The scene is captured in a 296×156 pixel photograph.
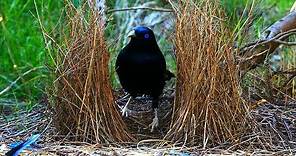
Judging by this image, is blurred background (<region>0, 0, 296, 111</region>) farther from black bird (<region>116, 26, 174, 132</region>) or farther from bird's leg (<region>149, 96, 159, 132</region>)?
bird's leg (<region>149, 96, 159, 132</region>)

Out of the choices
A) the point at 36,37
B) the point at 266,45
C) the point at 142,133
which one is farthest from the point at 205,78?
the point at 36,37

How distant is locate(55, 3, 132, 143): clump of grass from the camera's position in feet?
13.0

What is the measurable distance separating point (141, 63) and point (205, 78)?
493 millimetres

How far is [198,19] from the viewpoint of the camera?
3.98 metres

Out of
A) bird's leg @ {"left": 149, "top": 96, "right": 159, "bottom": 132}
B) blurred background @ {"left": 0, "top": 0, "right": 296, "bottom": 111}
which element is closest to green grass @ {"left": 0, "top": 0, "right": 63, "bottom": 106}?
blurred background @ {"left": 0, "top": 0, "right": 296, "bottom": 111}

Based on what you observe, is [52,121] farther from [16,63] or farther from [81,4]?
[16,63]

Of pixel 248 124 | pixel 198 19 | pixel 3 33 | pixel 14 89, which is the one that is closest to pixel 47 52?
pixel 198 19

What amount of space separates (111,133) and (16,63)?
2.33m

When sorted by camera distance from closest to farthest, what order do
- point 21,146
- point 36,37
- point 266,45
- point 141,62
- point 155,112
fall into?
point 21,146 < point 141,62 < point 155,112 < point 266,45 < point 36,37

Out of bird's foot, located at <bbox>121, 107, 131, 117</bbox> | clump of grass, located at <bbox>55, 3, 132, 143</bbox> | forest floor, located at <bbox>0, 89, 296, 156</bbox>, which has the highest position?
clump of grass, located at <bbox>55, 3, 132, 143</bbox>

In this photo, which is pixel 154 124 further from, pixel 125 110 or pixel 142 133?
pixel 125 110

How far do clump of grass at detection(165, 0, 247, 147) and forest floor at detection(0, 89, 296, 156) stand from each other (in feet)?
0.38

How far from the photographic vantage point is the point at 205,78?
3.95 meters

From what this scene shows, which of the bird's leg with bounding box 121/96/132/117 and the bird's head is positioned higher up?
the bird's head
